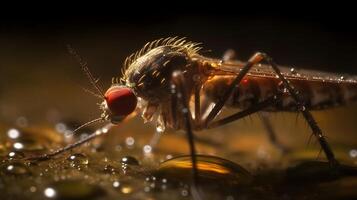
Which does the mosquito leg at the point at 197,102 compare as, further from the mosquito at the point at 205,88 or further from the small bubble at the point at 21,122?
the small bubble at the point at 21,122

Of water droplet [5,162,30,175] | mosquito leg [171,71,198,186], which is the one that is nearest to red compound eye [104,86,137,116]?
mosquito leg [171,71,198,186]

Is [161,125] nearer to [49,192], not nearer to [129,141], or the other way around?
[129,141]

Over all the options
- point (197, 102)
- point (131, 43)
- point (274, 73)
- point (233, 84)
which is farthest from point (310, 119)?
point (131, 43)

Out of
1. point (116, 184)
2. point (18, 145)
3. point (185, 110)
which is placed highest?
point (18, 145)

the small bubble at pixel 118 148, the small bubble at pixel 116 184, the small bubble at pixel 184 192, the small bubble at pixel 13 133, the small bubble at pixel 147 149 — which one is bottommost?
the small bubble at pixel 184 192

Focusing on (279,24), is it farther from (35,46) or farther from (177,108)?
(177,108)

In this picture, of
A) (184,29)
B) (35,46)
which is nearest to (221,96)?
(184,29)

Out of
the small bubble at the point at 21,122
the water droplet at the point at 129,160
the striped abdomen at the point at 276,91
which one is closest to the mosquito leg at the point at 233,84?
the striped abdomen at the point at 276,91
